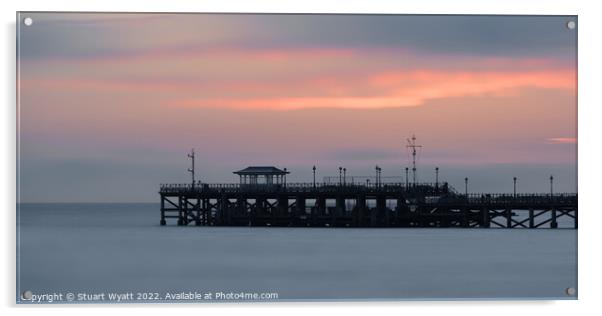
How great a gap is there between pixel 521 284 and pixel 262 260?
385 inches

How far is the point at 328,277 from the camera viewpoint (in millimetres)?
28156

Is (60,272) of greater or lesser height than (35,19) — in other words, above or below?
below

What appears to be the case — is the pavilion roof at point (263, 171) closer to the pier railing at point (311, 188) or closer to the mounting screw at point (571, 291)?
the pier railing at point (311, 188)

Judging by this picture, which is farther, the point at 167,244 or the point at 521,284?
the point at 167,244

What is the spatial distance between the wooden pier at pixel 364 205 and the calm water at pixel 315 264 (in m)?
2.17

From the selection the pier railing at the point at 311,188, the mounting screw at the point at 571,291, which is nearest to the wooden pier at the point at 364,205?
the pier railing at the point at 311,188

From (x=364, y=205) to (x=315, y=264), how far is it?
19.2 metres

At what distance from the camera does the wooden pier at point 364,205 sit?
47938mm

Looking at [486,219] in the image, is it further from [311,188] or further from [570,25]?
[570,25]

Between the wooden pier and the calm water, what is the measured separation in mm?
2170

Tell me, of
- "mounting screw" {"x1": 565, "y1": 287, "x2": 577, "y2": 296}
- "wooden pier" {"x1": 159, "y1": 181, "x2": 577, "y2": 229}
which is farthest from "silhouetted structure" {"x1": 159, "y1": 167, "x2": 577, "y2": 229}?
"mounting screw" {"x1": 565, "y1": 287, "x2": 577, "y2": 296}

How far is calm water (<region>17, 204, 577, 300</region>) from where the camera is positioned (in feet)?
80.0

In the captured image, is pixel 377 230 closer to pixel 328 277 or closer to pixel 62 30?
pixel 328 277

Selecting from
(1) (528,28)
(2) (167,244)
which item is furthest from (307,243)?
(1) (528,28)
